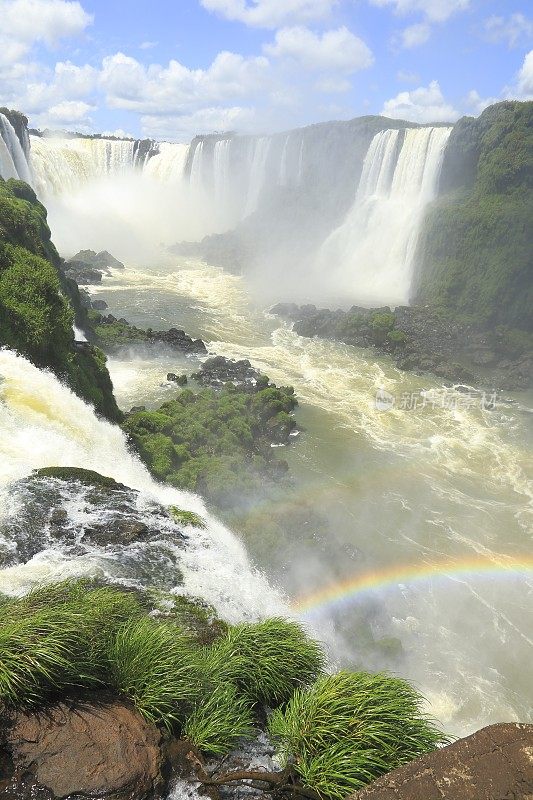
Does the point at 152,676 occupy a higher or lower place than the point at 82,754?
higher

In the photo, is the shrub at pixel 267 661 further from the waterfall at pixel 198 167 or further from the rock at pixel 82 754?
the waterfall at pixel 198 167

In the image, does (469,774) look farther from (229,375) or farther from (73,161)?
(73,161)

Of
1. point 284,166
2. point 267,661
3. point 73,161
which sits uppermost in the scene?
point 284,166

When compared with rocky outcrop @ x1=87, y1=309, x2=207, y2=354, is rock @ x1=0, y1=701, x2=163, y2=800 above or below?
above

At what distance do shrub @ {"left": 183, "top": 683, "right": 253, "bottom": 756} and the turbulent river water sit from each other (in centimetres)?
769

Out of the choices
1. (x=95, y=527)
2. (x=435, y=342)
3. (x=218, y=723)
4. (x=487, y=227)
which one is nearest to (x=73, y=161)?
(x=487, y=227)

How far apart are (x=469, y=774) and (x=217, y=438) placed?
18054 mm

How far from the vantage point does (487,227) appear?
144 ft

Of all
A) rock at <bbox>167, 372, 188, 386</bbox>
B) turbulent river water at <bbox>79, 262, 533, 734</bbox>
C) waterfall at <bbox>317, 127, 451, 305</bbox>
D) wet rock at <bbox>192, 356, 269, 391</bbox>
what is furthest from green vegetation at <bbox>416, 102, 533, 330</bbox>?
rock at <bbox>167, 372, 188, 386</bbox>

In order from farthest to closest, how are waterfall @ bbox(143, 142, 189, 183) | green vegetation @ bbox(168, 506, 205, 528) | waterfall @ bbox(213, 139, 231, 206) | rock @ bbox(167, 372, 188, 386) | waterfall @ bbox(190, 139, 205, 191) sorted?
1. waterfall @ bbox(143, 142, 189, 183)
2. waterfall @ bbox(190, 139, 205, 191)
3. waterfall @ bbox(213, 139, 231, 206)
4. rock @ bbox(167, 372, 188, 386)
5. green vegetation @ bbox(168, 506, 205, 528)

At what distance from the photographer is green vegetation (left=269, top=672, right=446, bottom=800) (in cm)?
452

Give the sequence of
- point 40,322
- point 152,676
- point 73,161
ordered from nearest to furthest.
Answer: point 152,676
point 40,322
point 73,161

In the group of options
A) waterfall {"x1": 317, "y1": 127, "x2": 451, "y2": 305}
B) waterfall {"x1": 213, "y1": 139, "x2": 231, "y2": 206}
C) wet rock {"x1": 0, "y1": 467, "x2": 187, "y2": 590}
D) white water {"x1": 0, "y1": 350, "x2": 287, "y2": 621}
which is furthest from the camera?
waterfall {"x1": 213, "y1": 139, "x2": 231, "y2": 206}

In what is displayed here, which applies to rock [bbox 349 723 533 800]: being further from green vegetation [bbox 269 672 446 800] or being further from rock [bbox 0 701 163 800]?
rock [bbox 0 701 163 800]
